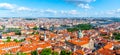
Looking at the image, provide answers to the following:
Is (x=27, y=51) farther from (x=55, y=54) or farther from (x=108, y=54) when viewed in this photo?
(x=108, y=54)

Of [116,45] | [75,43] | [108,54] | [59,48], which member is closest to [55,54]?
[59,48]

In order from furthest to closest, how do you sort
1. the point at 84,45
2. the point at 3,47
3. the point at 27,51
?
the point at 84,45
the point at 3,47
the point at 27,51

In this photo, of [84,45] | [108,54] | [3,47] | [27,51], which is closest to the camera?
[108,54]

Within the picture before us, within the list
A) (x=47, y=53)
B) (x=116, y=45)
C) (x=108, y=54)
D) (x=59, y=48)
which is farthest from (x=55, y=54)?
(x=116, y=45)

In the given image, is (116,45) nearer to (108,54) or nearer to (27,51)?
(108,54)

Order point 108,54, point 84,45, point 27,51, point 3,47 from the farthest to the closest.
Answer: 1. point 84,45
2. point 3,47
3. point 27,51
4. point 108,54

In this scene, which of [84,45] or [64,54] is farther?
[84,45]

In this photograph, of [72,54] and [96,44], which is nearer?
[72,54]

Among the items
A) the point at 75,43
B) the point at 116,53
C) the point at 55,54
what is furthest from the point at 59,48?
the point at 116,53
